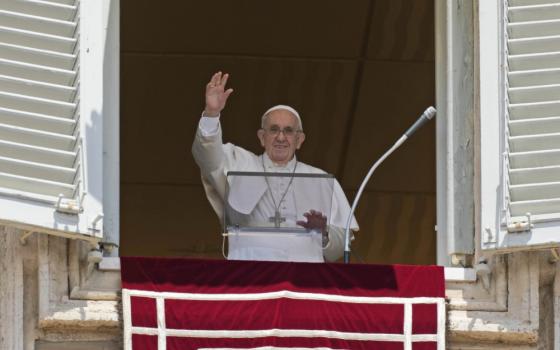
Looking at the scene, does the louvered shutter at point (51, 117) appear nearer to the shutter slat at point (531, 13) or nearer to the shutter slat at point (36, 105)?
the shutter slat at point (36, 105)

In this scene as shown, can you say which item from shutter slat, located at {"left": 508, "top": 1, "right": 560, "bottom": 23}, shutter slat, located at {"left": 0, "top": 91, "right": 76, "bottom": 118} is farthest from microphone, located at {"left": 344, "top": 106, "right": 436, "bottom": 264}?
shutter slat, located at {"left": 0, "top": 91, "right": 76, "bottom": 118}

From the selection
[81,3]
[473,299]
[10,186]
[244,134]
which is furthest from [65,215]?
[244,134]

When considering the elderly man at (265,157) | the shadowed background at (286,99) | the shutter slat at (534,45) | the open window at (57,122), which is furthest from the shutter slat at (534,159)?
the shadowed background at (286,99)

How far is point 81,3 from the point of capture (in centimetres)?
784

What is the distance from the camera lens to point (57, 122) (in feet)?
25.2

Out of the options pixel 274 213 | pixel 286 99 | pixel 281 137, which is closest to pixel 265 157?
pixel 281 137

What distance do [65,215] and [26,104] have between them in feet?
1.24

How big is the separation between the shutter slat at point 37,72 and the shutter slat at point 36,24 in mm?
123

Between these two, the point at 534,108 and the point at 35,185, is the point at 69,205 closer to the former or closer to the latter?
the point at 35,185

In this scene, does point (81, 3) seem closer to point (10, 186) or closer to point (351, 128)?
point (10, 186)

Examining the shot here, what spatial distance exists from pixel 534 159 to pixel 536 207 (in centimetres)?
16

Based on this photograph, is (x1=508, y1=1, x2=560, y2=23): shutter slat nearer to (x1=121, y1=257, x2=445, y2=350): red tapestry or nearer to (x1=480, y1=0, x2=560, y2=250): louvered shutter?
(x1=480, y1=0, x2=560, y2=250): louvered shutter

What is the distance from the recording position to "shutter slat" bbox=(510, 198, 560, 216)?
769 centimetres

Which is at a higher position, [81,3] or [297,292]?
[81,3]
